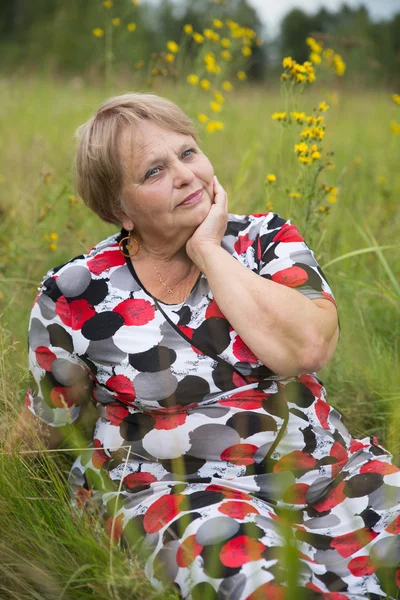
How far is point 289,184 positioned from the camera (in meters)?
2.75

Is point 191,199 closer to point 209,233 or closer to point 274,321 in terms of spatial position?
point 209,233

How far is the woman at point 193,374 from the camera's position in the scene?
5.68 feet

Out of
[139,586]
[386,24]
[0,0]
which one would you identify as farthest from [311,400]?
[0,0]

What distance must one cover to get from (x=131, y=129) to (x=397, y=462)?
132 cm

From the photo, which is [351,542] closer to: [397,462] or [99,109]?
[397,462]

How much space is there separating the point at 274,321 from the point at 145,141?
0.67 metres

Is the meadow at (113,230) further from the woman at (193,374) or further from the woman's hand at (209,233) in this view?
the woman's hand at (209,233)

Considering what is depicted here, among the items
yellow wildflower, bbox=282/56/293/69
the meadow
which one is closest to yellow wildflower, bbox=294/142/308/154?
the meadow

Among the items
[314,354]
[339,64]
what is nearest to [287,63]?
[339,64]

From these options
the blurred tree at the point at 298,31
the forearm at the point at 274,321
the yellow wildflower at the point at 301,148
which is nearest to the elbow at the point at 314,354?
the forearm at the point at 274,321

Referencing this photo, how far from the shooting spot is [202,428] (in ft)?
6.11

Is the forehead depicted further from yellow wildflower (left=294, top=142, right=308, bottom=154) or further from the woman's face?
yellow wildflower (left=294, top=142, right=308, bottom=154)

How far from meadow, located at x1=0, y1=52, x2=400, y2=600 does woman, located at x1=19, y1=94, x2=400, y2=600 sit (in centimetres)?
14

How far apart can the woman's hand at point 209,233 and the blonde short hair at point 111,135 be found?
0.27 meters
